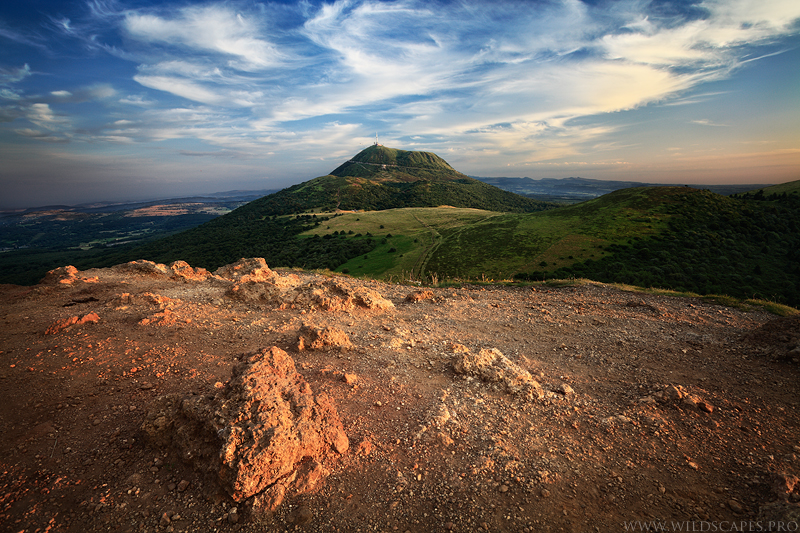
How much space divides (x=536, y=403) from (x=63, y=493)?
314 inches

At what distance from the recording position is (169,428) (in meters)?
5.02

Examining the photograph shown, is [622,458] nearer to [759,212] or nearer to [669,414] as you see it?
[669,414]

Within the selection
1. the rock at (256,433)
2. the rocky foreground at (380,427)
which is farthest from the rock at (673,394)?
the rock at (256,433)

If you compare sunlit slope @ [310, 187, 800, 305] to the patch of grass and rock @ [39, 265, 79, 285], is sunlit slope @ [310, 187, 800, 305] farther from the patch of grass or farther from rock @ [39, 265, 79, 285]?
rock @ [39, 265, 79, 285]

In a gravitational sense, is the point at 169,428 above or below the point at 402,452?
above

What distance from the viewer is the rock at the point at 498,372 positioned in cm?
687

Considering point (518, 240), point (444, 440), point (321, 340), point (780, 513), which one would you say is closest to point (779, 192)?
point (518, 240)

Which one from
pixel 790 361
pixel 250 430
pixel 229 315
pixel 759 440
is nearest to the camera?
pixel 250 430

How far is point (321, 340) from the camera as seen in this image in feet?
28.2

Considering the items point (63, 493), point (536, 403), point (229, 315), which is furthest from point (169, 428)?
point (536, 403)

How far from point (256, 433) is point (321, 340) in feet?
13.0

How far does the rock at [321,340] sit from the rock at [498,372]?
3.27 m

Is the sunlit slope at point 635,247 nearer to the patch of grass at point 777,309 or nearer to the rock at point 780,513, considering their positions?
the patch of grass at point 777,309

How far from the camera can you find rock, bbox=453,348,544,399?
6.87 meters
